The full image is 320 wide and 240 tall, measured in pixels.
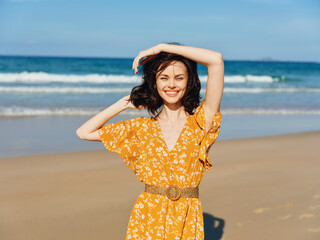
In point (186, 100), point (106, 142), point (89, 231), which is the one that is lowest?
point (89, 231)

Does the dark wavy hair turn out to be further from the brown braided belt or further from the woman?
the brown braided belt

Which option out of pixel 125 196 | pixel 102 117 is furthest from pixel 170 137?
pixel 125 196

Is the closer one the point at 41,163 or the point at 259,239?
the point at 259,239

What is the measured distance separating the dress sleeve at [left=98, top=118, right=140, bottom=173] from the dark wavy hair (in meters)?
0.13

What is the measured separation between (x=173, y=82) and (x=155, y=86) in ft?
0.51

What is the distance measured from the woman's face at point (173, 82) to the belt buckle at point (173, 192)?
1.58ft

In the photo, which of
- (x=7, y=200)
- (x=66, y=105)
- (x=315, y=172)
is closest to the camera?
(x=7, y=200)

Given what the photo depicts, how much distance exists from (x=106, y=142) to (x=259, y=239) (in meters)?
2.22

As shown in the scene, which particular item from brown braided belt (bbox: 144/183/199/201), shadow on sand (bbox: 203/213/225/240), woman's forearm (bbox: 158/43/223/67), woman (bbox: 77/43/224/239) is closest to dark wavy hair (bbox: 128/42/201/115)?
woman (bbox: 77/43/224/239)

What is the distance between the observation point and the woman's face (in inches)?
95.0

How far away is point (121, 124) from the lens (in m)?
2.54

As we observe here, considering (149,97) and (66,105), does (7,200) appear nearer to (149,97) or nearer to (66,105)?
(149,97)

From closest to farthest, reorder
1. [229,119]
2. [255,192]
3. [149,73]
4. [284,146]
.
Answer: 1. [149,73]
2. [255,192]
3. [284,146]
4. [229,119]

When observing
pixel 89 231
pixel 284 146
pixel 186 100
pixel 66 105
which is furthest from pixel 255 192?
pixel 66 105
